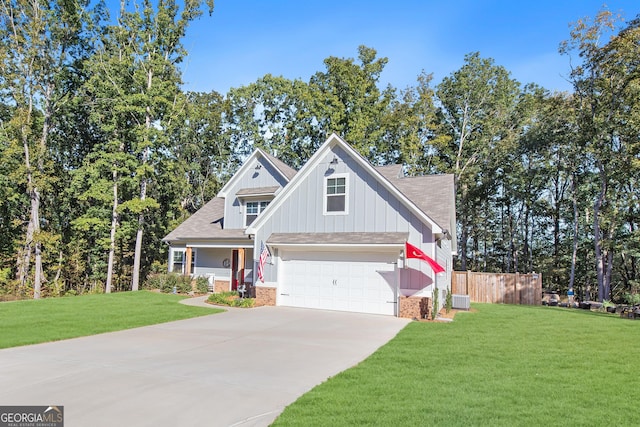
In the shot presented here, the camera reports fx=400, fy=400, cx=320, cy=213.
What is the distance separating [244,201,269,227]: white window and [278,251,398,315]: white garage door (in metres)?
5.92

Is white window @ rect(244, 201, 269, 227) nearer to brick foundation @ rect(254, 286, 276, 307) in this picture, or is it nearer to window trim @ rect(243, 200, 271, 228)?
window trim @ rect(243, 200, 271, 228)

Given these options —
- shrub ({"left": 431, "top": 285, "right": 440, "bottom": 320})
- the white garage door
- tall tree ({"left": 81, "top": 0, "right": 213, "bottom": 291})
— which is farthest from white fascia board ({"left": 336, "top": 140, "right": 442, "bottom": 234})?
tall tree ({"left": 81, "top": 0, "right": 213, "bottom": 291})

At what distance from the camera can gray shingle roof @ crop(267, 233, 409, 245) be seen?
13797mm

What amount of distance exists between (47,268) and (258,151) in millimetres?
15821

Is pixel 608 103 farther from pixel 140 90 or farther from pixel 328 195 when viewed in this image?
pixel 140 90

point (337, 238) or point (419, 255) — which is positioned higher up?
point (337, 238)

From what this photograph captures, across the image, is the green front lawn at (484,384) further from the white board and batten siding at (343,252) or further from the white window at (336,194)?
the white window at (336,194)

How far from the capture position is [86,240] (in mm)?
28172

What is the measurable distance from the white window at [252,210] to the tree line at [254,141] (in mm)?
5686

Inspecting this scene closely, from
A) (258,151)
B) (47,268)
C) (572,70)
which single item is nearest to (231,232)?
(258,151)

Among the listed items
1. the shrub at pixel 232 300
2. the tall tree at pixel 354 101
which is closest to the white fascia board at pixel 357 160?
the shrub at pixel 232 300

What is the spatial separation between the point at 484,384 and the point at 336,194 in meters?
10.2

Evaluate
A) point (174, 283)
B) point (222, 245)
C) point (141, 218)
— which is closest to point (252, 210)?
point (222, 245)

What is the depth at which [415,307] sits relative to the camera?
13.5 meters
